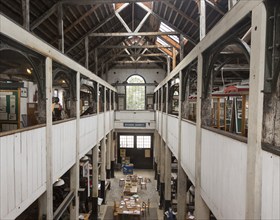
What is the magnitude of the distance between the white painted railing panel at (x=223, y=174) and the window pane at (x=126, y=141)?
1448 centimetres

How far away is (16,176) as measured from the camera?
121 inches

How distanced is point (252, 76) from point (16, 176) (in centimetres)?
324

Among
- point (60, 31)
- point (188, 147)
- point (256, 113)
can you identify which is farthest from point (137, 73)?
point (256, 113)

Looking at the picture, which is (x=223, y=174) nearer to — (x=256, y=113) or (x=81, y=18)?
(x=256, y=113)

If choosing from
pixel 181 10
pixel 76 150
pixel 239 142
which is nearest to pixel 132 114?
pixel 181 10

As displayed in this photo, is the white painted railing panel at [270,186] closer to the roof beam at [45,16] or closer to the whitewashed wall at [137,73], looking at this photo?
the roof beam at [45,16]

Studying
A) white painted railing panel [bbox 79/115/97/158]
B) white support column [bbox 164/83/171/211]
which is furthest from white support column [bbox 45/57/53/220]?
white support column [bbox 164/83/171/211]

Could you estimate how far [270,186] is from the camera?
6.20 ft

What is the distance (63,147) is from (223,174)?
3566 mm

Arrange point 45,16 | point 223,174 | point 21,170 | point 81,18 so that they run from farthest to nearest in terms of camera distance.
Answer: point 81,18, point 45,16, point 21,170, point 223,174

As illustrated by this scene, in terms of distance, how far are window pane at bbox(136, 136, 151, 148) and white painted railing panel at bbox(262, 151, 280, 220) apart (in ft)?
53.5

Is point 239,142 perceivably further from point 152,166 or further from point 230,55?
point 152,166

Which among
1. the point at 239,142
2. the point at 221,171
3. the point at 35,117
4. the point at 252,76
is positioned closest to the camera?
the point at 252,76

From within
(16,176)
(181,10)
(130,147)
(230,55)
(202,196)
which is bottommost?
(130,147)
